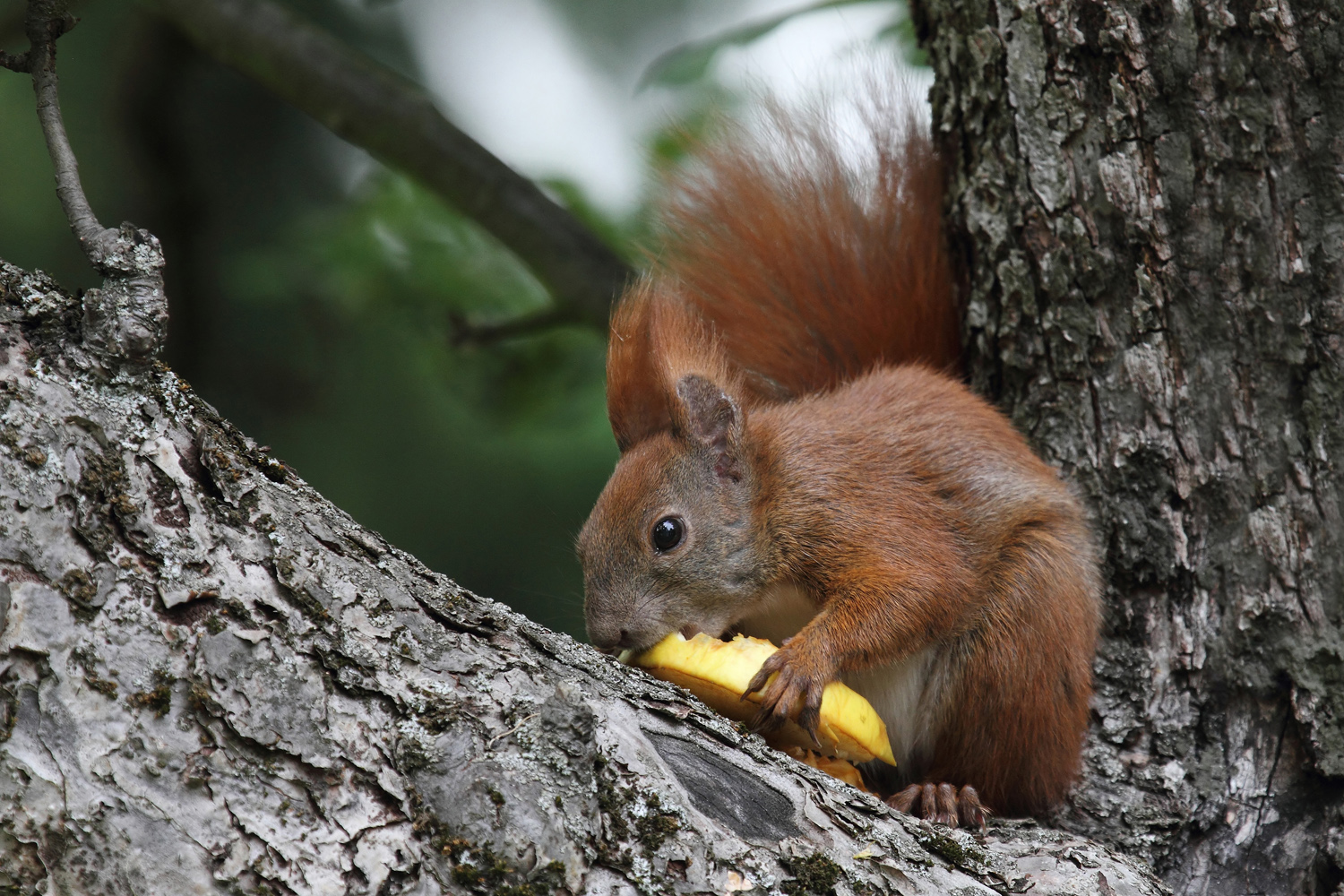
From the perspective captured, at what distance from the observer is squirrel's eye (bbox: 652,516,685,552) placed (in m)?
1.84

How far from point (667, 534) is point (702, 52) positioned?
43.1 inches

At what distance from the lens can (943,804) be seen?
1.67 meters

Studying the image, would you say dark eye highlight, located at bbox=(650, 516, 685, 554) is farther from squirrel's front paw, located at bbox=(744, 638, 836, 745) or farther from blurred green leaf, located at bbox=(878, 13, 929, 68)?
blurred green leaf, located at bbox=(878, 13, 929, 68)

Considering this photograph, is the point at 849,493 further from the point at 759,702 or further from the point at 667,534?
the point at 759,702

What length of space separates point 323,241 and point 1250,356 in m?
2.08

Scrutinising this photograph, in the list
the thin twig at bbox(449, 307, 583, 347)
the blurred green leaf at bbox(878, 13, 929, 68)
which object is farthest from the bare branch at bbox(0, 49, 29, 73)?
the blurred green leaf at bbox(878, 13, 929, 68)

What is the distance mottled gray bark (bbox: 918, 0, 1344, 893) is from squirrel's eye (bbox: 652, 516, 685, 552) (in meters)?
0.69

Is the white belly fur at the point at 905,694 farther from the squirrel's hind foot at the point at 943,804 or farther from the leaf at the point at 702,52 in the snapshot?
the leaf at the point at 702,52

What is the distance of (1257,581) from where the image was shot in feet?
5.56

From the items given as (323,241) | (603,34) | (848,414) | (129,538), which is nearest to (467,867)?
(129,538)

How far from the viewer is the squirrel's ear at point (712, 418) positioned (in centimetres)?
191

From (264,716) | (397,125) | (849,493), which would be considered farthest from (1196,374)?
(397,125)

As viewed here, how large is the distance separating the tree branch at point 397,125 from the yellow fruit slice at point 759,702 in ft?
3.47

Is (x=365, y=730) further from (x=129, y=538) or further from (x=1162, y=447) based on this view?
(x=1162, y=447)
